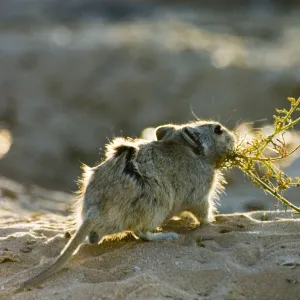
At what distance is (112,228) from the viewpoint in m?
5.37

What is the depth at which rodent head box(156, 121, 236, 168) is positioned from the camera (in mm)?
6133

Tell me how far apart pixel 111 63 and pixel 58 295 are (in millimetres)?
12864

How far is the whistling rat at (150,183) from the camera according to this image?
5.33m

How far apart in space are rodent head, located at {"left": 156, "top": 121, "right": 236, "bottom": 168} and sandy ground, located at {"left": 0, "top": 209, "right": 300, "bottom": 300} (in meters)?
0.58

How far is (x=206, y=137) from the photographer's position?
6223 mm

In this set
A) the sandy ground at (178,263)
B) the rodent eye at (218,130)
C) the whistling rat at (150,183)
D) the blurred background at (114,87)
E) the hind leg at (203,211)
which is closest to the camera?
the sandy ground at (178,263)

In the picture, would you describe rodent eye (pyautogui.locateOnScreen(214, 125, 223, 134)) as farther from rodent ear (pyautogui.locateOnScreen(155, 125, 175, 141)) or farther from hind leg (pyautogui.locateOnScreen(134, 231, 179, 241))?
hind leg (pyautogui.locateOnScreen(134, 231, 179, 241))

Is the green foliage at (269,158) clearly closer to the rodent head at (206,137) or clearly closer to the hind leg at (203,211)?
the rodent head at (206,137)

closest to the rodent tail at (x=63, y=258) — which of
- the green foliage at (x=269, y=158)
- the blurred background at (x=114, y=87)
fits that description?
the green foliage at (x=269, y=158)

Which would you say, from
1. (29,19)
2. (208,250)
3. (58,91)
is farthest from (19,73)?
(208,250)

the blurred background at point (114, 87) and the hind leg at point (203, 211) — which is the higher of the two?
the blurred background at point (114, 87)

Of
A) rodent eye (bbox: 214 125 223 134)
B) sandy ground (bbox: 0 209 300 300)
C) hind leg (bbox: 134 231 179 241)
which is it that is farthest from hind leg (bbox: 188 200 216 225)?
rodent eye (bbox: 214 125 223 134)

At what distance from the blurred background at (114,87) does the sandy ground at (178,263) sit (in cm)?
438

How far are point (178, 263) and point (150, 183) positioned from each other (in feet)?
2.57
